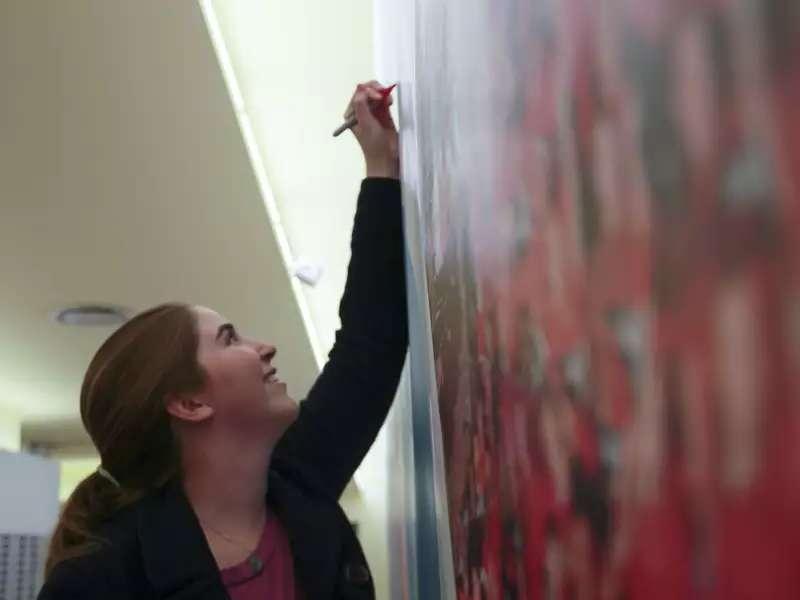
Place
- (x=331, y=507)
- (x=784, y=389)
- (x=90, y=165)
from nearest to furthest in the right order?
(x=784, y=389)
(x=331, y=507)
(x=90, y=165)

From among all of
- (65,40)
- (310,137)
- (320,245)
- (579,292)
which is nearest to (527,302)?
(579,292)

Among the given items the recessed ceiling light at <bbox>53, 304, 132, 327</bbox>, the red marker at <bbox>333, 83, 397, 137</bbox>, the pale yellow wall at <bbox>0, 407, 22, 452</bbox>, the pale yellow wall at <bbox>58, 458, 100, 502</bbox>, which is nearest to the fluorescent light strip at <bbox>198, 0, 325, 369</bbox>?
the recessed ceiling light at <bbox>53, 304, 132, 327</bbox>

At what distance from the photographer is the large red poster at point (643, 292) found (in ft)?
0.43

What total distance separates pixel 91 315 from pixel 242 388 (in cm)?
A: 235

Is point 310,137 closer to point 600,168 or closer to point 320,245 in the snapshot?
point 320,245

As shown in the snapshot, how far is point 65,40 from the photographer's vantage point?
5.11ft

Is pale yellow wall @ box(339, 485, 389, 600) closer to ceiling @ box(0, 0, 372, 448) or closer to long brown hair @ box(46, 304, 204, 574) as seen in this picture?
ceiling @ box(0, 0, 372, 448)

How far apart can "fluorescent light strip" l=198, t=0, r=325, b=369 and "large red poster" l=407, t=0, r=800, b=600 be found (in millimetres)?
1330

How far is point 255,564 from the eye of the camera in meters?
0.83

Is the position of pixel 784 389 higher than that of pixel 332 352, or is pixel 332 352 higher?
pixel 784 389

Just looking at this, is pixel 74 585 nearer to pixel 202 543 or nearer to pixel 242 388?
pixel 202 543

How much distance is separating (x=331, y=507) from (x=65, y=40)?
1.01 m

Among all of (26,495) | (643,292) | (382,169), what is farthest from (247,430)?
(26,495)

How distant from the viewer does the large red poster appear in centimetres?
13
